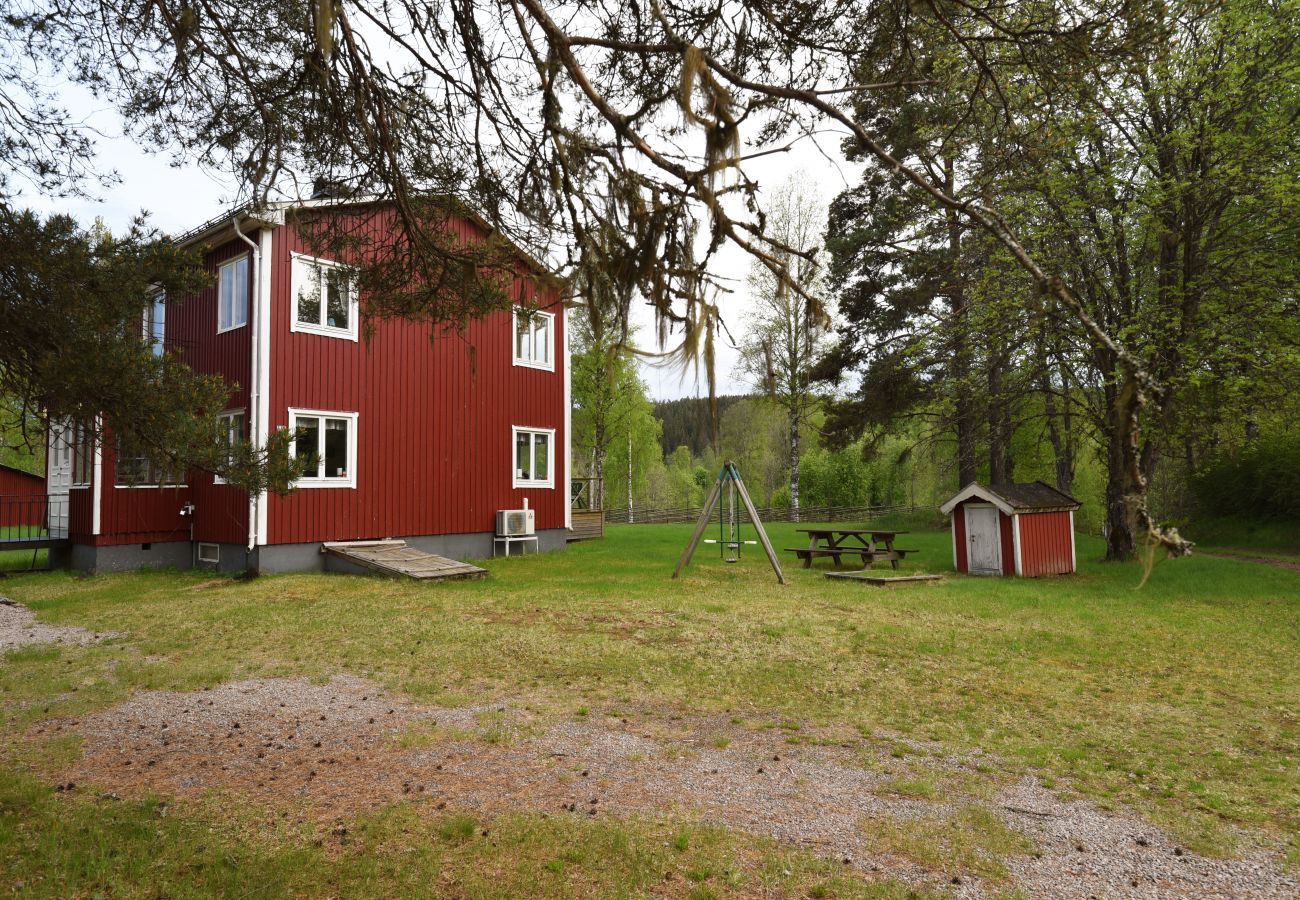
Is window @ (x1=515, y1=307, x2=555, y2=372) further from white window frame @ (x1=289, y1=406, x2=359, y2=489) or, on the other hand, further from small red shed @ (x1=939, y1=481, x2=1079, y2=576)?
small red shed @ (x1=939, y1=481, x2=1079, y2=576)

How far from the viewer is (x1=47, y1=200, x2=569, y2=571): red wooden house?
45.6 feet

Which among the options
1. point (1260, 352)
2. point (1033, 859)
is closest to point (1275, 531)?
point (1260, 352)

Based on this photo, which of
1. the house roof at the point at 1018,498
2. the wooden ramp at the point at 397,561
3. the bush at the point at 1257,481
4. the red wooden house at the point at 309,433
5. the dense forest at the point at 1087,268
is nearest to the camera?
the dense forest at the point at 1087,268

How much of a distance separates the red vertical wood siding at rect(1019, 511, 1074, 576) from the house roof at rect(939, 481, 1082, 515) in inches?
6.6

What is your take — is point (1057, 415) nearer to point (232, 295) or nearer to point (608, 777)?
point (608, 777)

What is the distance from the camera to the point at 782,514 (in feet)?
120

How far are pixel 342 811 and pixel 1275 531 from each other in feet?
77.3

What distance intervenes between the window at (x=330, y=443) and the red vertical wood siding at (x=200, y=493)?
1091mm

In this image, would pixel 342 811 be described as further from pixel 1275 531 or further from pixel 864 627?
pixel 1275 531

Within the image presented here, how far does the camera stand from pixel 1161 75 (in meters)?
12.7

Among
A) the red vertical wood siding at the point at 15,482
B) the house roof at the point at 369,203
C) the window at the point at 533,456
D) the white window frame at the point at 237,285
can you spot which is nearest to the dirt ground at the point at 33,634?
the house roof at the point at 369,203

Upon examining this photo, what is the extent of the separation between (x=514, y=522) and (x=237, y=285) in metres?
7.33

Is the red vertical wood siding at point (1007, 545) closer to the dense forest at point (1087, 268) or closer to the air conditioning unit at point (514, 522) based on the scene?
the dense forest at point (1087, 268)

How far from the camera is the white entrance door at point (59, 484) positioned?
15797 millimetres
